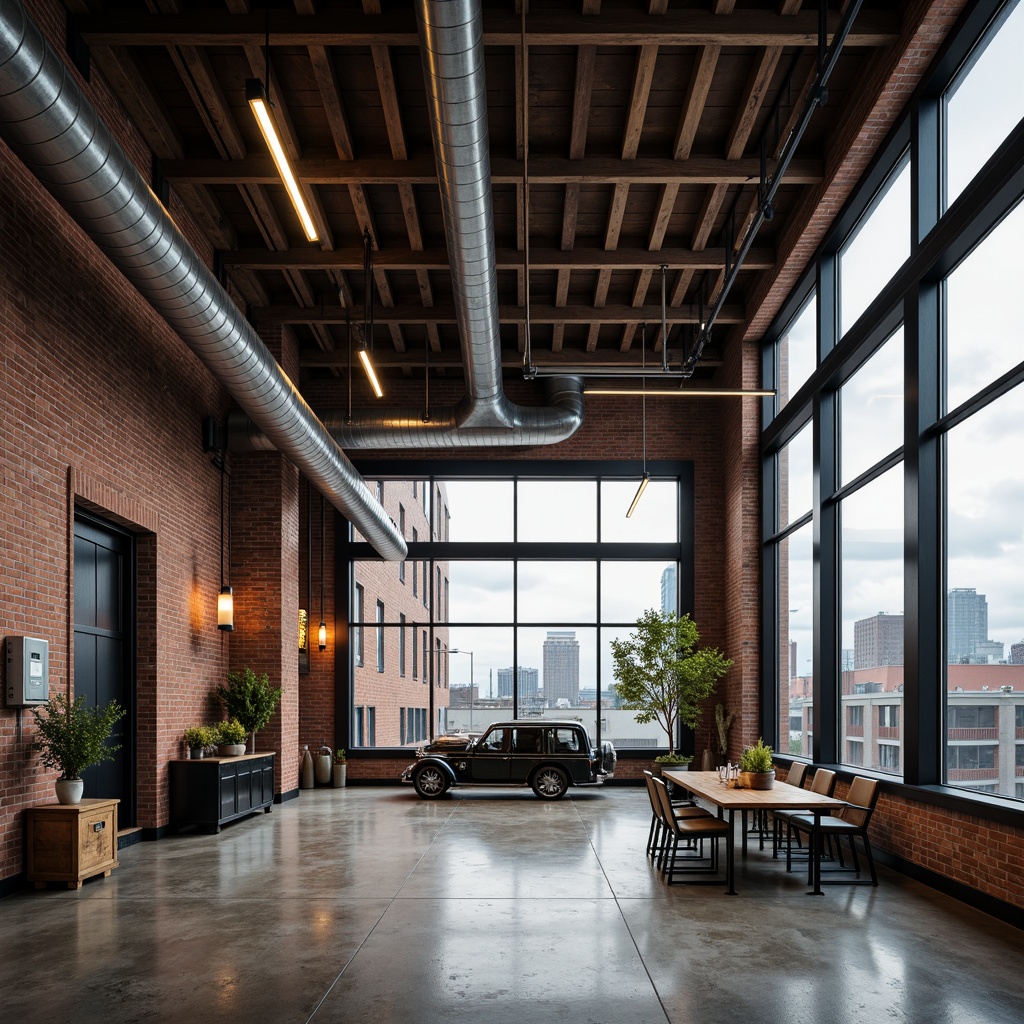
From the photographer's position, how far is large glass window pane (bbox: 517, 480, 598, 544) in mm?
16281

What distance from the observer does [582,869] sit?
8.45 meters

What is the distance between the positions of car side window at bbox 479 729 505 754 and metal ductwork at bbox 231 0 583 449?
13.0 ft

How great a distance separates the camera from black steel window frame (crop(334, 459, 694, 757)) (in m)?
16.0

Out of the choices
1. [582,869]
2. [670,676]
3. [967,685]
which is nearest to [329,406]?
[670,676]

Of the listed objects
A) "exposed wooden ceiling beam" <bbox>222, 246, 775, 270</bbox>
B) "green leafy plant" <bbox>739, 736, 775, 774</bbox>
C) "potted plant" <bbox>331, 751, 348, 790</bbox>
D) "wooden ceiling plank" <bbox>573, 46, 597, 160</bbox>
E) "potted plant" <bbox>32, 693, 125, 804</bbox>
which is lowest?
"potted plant" <bbox>331, 751, 348, 790</bbox>

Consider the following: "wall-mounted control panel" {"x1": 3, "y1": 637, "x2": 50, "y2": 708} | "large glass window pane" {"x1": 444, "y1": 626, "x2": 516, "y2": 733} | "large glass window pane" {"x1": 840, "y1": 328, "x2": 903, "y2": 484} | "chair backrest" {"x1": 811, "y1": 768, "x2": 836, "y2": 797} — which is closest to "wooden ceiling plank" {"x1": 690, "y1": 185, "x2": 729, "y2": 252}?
"large glass window pane" {"x1": 840, "y1": 328, "x2": 903, "y2": 484}

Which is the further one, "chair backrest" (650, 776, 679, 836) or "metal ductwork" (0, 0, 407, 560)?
"chair backrest" (650, 776, 679, 836)

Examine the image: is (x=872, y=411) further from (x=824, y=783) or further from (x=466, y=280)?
(x=466, y=280)

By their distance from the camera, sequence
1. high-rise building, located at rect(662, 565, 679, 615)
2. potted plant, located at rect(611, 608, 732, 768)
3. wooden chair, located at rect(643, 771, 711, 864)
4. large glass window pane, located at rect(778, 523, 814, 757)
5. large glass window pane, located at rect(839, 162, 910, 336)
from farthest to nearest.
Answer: high-rise building, located at rect(662, 565, 679, 615) → potted plant, located at rect(611, 608, 732, 768) → large glass window pane, located at rect(778, 523, 814, 757) → large glass window pane, located at rect(839, 162, 910, 336) → wooden chair, located at rect(643, 771, 711, 864)

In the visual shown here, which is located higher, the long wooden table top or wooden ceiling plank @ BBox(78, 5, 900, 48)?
wooden ceiling plank @ BBox(78, 5, 900, 48)

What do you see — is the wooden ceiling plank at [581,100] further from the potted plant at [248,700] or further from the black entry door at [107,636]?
the potted plant at [248,700]

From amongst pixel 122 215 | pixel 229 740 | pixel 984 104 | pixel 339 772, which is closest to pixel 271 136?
pixel 122 215

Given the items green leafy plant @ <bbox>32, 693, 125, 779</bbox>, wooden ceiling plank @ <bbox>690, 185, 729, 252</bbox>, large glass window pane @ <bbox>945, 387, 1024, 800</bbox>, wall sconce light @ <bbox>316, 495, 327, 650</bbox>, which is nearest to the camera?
large glass window pane @ <bbox>945, 387, 1024, 800</bbox>

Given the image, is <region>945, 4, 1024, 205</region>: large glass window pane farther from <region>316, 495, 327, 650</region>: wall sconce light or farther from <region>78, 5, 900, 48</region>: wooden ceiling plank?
<region>316, 495, 327, 650</region>: wall sconce light
